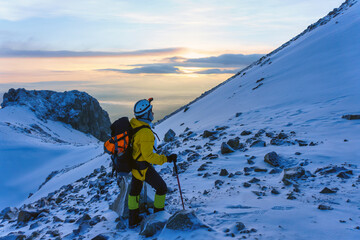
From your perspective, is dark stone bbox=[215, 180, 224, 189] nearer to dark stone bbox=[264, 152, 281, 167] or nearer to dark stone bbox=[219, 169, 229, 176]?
dark stone bbox=[219, 169, 229, 176]

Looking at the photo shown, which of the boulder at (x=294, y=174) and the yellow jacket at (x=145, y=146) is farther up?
the yellow jacket at (x=145, y=146)

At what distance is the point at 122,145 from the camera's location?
5.22m

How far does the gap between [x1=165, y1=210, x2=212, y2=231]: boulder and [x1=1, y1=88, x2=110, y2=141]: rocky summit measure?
261 ft

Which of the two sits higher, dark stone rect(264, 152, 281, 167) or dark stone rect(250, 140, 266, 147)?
dark stone rect(250, 140, 266, 147)

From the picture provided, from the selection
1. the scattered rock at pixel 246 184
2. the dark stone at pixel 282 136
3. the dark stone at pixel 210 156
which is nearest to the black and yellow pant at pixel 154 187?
the scattered rock at pixel 246 184

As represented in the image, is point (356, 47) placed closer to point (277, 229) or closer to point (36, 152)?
point (277, 229)

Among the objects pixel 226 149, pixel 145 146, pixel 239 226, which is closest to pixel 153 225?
pixel 145 146

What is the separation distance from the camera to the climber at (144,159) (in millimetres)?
5289

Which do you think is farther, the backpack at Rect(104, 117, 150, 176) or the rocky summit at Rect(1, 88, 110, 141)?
the rocky summit at Rect(1, 88, 110, 141)

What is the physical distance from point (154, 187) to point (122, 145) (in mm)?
1191

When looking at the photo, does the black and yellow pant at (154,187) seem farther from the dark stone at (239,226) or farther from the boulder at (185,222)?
the dark stone at (239,226)

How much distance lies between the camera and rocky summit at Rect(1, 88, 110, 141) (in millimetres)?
79750

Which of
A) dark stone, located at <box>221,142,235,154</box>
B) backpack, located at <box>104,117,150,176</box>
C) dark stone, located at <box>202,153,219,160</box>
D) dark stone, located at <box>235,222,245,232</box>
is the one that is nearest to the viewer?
dark stone, located at <box>235,222,245,232</box>

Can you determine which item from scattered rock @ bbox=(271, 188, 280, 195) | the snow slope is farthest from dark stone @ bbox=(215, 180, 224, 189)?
the snow slope
